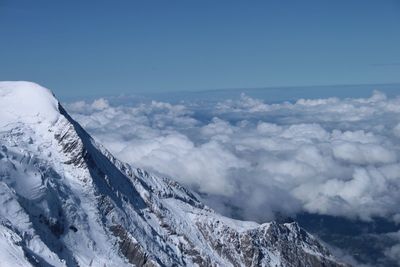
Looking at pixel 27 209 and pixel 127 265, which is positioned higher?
pixel 27 209

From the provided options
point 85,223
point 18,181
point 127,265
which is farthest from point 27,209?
point 127,265

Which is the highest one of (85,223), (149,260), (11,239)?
(11,239)

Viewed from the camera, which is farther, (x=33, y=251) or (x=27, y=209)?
(x=27, y=209)

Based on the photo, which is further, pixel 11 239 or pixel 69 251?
pixel 69 251

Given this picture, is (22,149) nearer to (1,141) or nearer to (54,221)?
(1,141)

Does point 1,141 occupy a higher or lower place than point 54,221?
higher

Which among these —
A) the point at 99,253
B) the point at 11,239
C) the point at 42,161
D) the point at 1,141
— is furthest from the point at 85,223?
the point at 11,239

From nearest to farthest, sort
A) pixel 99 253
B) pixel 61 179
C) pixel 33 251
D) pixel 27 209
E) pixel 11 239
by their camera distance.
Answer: pixel 11 239 < pixel 33 251 < pixel 27 209 < pixel 99 253 < pixel 61 179

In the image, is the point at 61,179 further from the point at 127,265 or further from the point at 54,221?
the point at 127,265

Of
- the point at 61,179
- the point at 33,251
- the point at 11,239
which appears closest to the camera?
the point at 11,239
